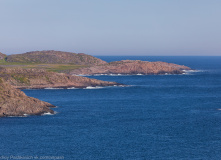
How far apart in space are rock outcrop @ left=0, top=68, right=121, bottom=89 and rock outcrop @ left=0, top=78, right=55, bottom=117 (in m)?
59.6

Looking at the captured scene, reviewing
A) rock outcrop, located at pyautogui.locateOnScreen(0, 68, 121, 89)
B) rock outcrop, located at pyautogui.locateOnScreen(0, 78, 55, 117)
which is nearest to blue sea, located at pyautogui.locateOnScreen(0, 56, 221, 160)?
rock outcrop, located at pyautogui.locateOnScreen(0, 78, 55, 117)

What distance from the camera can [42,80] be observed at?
15925 cm

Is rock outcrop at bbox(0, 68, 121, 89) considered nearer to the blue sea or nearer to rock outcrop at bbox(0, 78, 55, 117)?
the blue sea

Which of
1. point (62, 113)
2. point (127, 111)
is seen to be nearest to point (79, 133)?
point (62, 113)

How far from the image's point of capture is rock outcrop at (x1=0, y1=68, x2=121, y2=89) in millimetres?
155875

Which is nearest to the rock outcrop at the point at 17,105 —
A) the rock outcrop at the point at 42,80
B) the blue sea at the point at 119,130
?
the blue sea at the point at 119,130

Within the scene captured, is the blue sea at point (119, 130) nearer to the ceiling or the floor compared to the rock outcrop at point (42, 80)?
nearer to the floor

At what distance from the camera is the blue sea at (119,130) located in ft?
205

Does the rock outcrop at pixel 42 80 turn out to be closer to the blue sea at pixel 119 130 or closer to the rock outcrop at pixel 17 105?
the blue sea at pixel 119 130

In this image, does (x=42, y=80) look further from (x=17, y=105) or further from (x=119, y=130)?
(x=119, y=130)

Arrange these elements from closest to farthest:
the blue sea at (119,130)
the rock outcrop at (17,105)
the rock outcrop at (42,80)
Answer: the blue sea at (119,130) < the rock outcrop at (17,105) < the rock outcrop at (42,80)

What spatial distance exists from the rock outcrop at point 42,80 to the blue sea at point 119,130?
30846 millimetres

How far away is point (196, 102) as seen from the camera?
11881 cm

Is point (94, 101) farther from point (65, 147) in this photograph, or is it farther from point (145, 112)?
point (65, 147)
